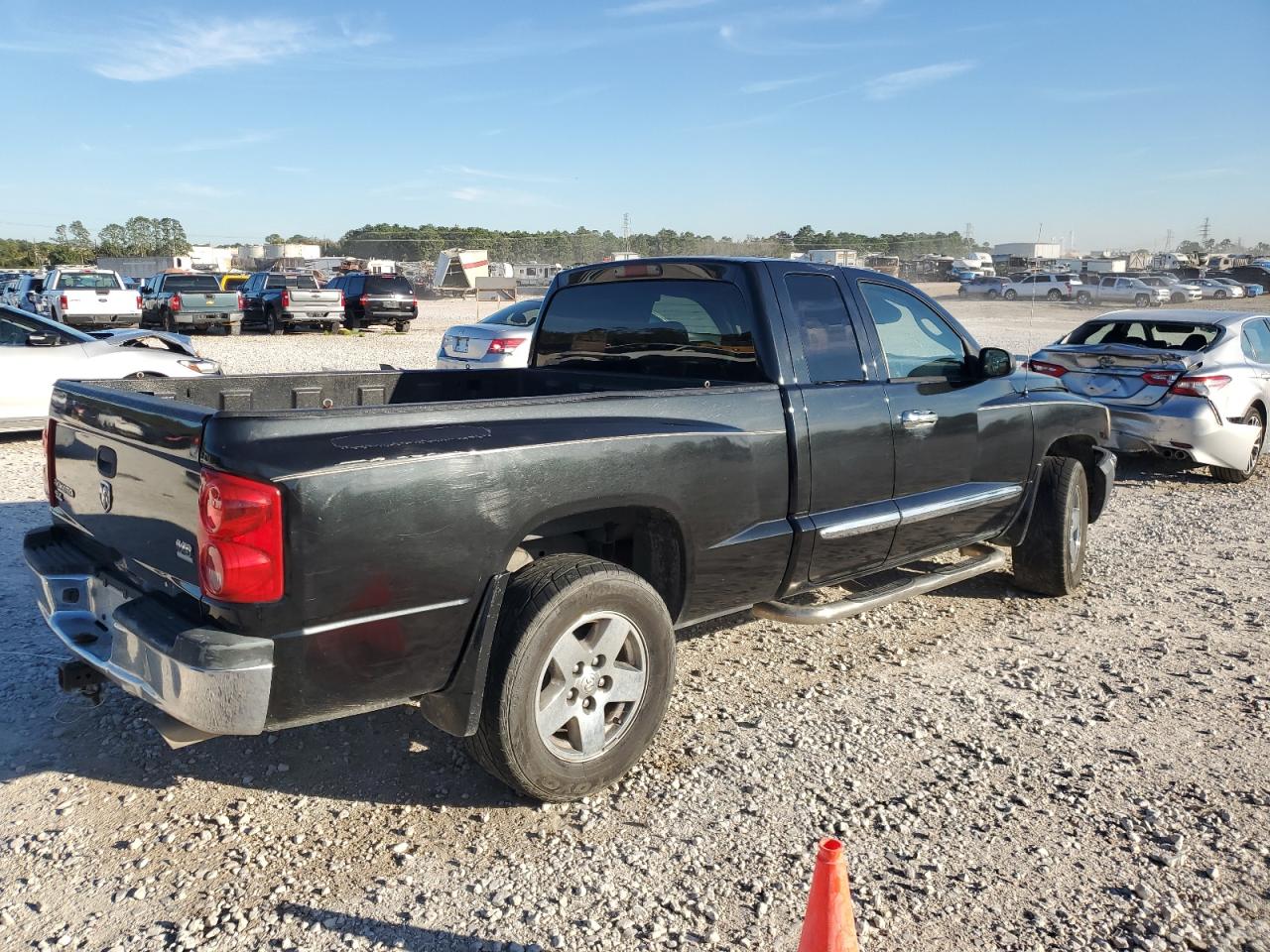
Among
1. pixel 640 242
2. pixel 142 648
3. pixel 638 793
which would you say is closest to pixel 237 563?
pixel 142 648

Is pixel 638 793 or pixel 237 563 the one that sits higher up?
pixel 237 563

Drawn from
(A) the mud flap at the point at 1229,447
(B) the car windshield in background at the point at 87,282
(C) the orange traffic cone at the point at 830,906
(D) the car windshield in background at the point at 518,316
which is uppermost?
(B) the car windshield in background at the point at 87,282

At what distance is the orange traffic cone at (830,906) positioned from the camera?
237 centimetres

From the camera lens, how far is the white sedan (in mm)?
9922

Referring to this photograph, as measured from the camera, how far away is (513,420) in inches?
132

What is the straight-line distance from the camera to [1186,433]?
908 cm

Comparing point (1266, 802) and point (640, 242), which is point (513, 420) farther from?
point (640, 242)

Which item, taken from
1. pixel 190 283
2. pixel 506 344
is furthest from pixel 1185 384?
pixel 190 283

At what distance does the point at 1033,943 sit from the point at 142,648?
2.72 m

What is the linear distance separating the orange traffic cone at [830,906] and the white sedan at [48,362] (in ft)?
29.3

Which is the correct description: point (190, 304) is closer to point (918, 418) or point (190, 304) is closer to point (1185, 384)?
point (1185, 384)

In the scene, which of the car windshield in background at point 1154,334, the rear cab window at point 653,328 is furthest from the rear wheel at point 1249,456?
the rear cab window at point 653,328

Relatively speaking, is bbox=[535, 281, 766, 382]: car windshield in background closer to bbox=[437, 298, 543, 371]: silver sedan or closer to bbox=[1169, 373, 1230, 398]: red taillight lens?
bbox=[1169, 373, 1230, 398]: red taillight lens

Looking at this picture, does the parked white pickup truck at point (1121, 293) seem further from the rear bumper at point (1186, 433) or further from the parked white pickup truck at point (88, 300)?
the parked white pickup truck at point (88, 300)
